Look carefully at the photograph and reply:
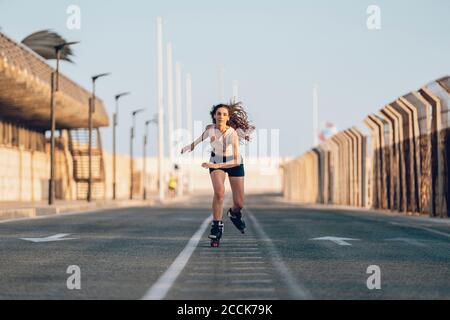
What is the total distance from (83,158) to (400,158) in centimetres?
3807

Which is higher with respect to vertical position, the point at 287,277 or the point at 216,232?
the point at 216,232

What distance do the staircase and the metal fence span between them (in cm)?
1910

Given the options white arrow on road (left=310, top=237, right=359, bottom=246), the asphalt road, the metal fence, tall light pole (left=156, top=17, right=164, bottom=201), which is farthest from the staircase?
white arrow on road (left=310, top=237, right=359, bottom=246)

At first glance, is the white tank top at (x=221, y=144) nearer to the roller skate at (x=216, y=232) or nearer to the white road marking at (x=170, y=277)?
the roller skate at (x=216, y=232)

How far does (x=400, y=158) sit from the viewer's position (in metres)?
36.3

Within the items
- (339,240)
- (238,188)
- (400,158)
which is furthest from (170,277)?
(400,158)

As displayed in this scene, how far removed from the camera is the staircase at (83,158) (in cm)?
6957

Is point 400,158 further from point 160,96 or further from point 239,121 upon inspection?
point 160,96

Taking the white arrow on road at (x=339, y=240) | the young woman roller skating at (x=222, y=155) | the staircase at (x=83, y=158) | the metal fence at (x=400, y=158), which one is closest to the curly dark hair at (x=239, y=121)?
the young woman roller skating at (x=222, y=155)

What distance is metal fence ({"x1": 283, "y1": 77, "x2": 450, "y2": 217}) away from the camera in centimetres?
2995

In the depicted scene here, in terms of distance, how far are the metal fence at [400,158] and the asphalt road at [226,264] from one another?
33.3ft

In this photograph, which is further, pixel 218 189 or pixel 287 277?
pixel 218 189
